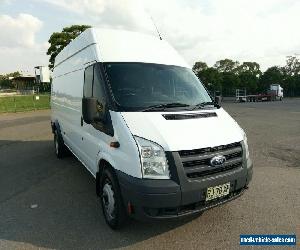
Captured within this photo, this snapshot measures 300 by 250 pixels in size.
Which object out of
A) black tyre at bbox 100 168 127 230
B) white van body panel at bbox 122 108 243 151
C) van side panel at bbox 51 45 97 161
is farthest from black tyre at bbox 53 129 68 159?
white van body panel at bbox 122 108 243 151

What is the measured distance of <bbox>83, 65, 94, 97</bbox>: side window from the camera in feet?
15.6

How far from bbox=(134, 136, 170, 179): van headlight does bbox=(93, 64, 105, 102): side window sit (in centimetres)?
118

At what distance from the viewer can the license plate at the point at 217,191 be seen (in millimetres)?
3689

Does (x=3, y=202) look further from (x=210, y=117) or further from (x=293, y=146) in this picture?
(x=293, y=146)

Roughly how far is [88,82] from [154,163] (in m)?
2.06

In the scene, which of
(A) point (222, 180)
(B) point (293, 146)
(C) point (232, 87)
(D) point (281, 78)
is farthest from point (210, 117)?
(D) point (281, 78)

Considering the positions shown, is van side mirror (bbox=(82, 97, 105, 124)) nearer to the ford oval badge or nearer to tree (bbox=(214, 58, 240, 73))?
the ford oval badge

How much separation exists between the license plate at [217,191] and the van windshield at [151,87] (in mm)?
1183

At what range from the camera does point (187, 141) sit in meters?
3.59

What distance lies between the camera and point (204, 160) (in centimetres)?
364

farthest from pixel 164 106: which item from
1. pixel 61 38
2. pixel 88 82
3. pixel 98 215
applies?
pixel 61 38

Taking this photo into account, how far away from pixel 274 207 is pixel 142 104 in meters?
2.56

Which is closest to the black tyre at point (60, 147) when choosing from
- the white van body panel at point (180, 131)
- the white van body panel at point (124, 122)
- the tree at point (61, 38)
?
the white van body panel at point (124, 122)

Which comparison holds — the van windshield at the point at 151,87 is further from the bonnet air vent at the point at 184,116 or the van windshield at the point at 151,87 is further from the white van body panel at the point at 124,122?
the bonnet air vent at the point at 184,116
